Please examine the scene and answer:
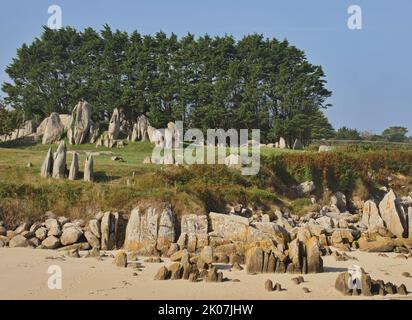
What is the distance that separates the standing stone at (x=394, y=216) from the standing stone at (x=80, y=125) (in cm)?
2631

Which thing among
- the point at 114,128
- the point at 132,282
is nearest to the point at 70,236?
the point at 132,282

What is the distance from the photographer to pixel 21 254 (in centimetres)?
2178

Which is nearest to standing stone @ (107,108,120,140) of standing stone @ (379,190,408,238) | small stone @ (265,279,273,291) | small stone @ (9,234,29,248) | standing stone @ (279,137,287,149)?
standing stone @ (279,137,287,149)

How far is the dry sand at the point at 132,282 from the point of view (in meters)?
16.2

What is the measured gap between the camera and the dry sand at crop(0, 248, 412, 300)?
16.2 m

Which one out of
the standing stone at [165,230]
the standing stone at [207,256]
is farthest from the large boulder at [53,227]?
the standing stone at [207,256]

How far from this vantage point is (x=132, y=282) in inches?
692

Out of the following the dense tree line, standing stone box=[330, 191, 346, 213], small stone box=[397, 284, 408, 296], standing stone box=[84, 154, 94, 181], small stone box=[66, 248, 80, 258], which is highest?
the dense tree line

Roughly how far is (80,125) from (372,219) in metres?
26.9

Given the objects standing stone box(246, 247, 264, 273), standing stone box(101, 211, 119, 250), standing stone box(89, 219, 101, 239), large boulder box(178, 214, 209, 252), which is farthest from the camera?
standing stone box(89, 219, 101, 239)

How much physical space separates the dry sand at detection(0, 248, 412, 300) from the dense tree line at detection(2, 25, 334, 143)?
117 feet

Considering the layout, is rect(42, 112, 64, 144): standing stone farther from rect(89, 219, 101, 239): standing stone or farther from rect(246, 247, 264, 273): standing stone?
rect(246, 247, 264, 273): standing stone

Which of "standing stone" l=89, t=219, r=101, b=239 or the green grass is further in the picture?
the green grass

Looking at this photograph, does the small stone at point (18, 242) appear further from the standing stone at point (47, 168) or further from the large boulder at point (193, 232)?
the standing stone at point (47, 168)
